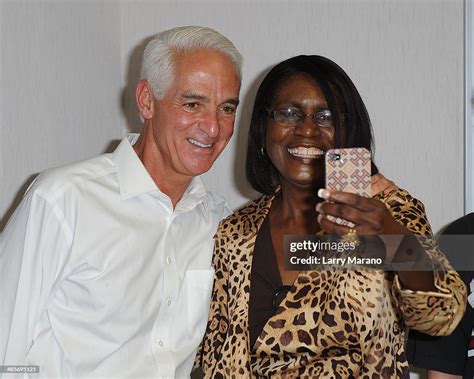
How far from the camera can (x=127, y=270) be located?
→ 6.00 ft

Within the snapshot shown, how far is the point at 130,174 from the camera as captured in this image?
189 centimetres

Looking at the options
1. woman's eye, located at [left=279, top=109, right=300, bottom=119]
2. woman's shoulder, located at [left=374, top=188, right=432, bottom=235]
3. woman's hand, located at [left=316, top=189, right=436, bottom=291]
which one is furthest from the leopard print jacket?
woman's eye, located at [left=279, top=109, right=300, bottom=119]

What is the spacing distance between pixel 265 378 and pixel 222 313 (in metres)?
0.24

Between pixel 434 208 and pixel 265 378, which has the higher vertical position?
pixel 434 208

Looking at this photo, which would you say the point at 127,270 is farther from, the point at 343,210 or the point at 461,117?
the point at 461,117

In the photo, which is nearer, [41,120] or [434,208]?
[41,120]

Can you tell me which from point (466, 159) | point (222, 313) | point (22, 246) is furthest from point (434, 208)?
point (22, 246)

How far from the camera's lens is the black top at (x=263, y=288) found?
1.87m

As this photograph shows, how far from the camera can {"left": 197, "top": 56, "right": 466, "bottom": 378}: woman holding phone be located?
170 cm

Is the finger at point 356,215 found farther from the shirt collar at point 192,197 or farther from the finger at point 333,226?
the shirt collar at point 192,197

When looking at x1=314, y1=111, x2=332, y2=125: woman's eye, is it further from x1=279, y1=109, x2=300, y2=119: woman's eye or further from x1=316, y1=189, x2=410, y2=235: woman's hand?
x1=316, y1=189, x2=410, y2=235: woman's hand

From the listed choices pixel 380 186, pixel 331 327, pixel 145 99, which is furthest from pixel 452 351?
pixel 145 99

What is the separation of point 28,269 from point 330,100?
89 centimetres

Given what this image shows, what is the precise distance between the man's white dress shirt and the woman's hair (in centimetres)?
36
